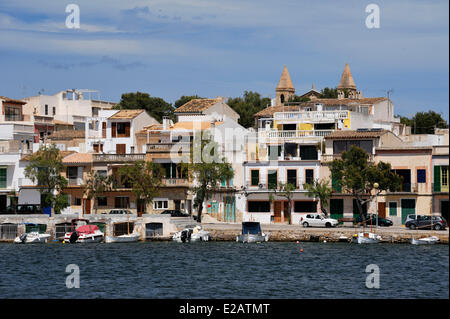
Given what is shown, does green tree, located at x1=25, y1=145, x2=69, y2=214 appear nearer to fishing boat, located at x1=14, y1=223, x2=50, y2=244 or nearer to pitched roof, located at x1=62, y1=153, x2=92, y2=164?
pitched roof, located at x1=62, y1=153, x2=92, y2=164

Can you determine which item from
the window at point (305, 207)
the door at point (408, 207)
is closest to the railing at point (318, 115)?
the window at point (305, 207)

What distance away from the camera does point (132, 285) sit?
50281 mm

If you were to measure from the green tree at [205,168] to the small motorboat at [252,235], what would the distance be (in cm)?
817

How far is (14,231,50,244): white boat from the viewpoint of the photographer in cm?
→ 7475

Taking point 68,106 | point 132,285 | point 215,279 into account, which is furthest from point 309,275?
point 68,106

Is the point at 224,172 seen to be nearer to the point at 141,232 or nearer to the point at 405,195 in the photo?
the point at 141,232

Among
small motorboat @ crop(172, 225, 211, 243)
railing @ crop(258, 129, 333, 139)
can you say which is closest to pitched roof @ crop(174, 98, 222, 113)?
railing @ crop(258, 129, 333, 139)

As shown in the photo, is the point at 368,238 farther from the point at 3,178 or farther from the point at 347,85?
the point at 347,85

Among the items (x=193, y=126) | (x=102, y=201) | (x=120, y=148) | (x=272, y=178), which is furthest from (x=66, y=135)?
(x=272, y=178)

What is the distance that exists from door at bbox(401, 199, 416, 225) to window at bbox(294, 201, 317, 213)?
25.2ft

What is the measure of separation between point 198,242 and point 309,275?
2003 cm

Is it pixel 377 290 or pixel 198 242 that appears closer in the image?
pixel 377 290

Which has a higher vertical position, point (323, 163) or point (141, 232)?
point (323, 163)
